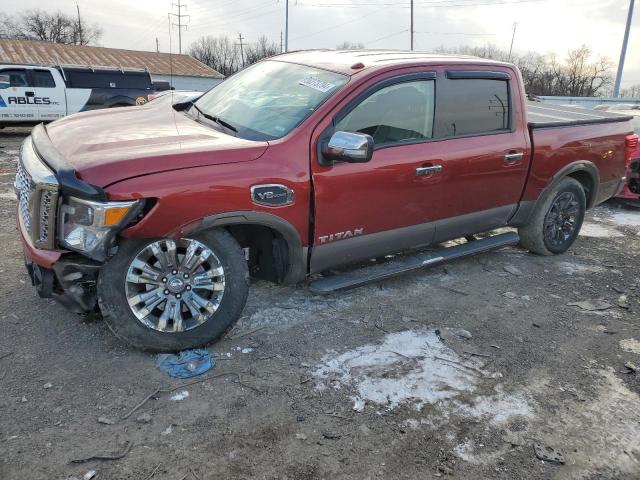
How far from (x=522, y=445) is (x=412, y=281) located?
211 centimetres

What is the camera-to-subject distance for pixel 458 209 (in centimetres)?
436

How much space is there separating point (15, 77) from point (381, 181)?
13.7 meters

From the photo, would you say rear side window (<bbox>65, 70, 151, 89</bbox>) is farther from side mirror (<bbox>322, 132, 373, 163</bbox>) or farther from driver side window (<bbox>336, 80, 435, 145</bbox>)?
side mirror (<bbox>322, 132, 373, 163</bbox>)

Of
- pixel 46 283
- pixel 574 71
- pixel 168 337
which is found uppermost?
pixel 574 71

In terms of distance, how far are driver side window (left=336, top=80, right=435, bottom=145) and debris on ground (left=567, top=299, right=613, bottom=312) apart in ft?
6.45

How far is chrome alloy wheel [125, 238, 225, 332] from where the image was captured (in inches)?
120

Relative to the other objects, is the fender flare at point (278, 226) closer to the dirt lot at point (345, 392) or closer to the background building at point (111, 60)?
the dirt lot at point (345, 392)

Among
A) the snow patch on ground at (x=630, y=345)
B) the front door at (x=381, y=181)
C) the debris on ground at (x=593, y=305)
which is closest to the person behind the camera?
the front door at (x=381, y=181)

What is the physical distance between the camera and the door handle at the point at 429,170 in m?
3.91

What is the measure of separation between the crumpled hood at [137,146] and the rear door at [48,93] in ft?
39.3

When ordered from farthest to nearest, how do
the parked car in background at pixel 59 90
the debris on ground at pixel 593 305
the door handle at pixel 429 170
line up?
the parked car in background at pixel 59 90, the debris on ground at pixel 593 305, the door handle at pixel 429 170

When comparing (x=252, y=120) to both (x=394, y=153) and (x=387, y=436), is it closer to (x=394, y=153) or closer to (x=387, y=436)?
(x=394, y=153)

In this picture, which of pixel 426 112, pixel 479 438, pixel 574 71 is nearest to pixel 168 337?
pixel 479 438

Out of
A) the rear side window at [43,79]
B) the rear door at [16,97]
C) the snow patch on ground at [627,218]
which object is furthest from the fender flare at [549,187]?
the rear side window at [43,79]
